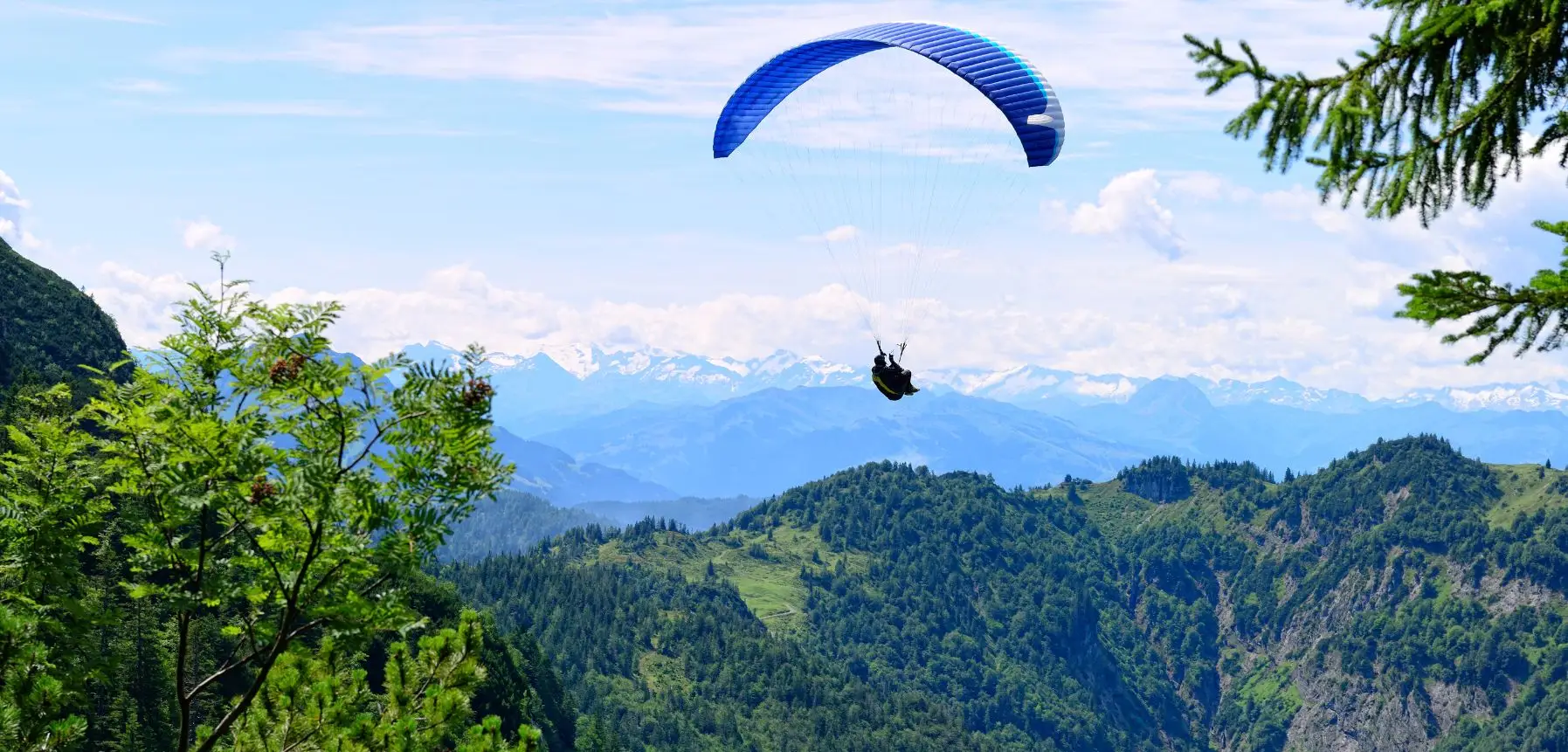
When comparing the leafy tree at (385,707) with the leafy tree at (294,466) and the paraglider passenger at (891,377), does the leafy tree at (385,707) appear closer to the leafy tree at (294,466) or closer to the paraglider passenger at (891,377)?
the leafy tree at (294,466)

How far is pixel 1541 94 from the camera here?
40.9ft

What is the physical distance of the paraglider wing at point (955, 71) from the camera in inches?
1813

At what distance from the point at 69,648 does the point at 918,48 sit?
34933mm

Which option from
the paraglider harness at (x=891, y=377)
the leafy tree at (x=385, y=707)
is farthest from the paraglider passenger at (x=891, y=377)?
the leafy tree at (x=385, y=707)

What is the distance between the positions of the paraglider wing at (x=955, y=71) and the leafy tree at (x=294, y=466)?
110 ft

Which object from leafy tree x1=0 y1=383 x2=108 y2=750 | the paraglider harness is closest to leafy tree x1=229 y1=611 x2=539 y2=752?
leafy tree x1=0 y1=383 x2=108 y2=750

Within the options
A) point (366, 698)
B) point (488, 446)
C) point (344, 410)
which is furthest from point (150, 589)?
point (366, 698)

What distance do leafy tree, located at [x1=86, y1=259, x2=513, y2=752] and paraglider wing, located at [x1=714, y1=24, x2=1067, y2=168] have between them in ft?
110

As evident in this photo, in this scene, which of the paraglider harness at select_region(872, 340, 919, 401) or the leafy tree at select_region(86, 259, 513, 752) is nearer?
the leafy tree at select_region(86, 259, 513, 752)

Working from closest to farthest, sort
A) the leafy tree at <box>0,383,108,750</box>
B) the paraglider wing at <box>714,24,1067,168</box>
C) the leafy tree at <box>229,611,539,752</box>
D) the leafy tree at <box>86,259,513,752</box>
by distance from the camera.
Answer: the leafy tree at <box>86,259,513,752</box> → the leafy tree at <box>229,611,539,752</box> → the leafy tree at <box>0,383,108,750</box> → the paraglider wing at <box>714,24,1067,168</box>

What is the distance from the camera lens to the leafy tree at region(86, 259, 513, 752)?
51.8 feet

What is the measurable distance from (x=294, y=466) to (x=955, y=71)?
35.3 metres

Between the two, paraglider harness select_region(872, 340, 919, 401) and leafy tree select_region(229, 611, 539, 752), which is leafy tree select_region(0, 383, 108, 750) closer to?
leafy tree select_region(229, 611, 539, 752)

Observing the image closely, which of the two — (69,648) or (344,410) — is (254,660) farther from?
(69,648)
